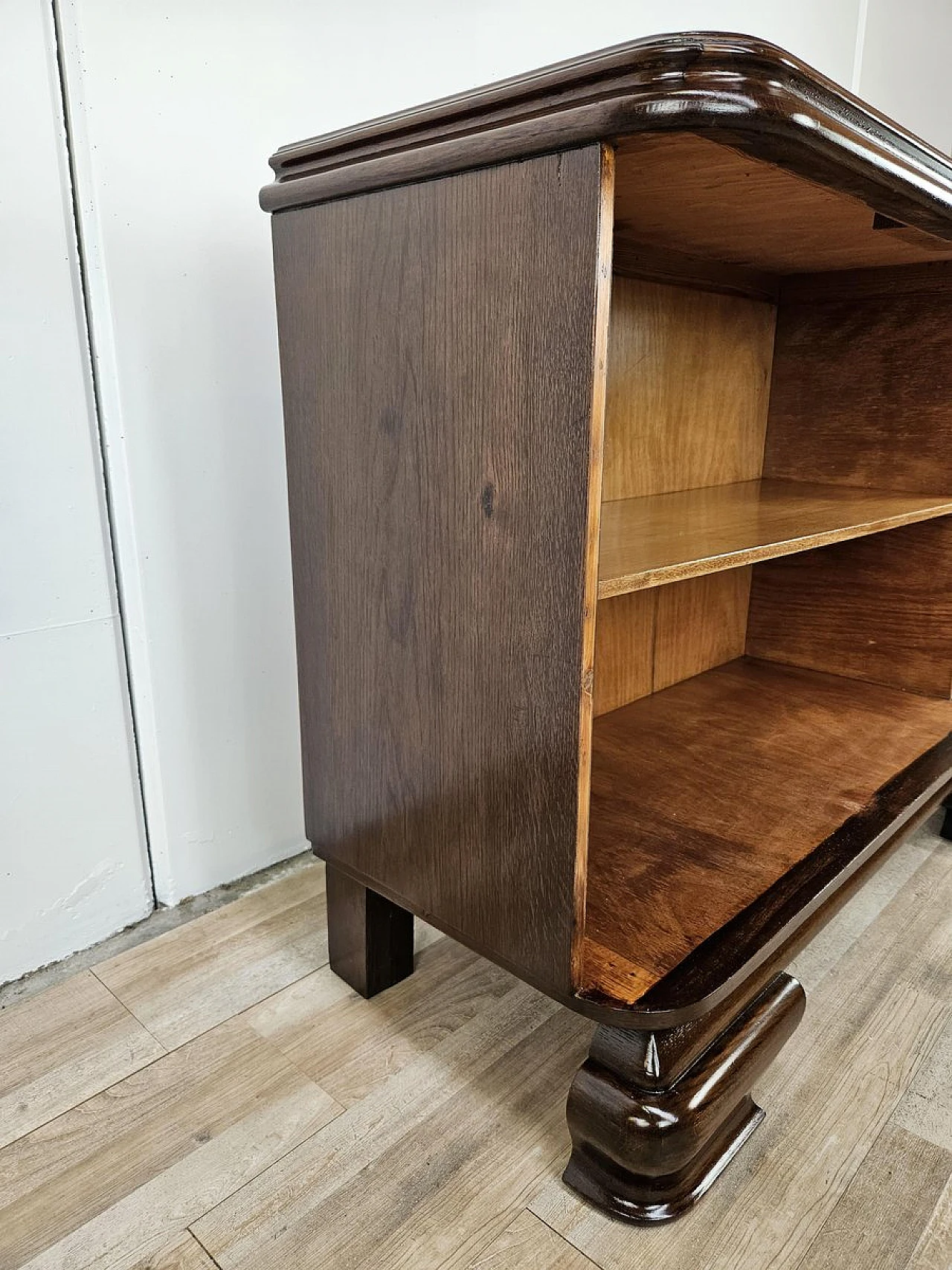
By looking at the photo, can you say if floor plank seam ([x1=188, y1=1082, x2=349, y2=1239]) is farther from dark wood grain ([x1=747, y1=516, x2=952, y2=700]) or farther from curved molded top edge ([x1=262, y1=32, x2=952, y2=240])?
dark wood grain ([x1=747, y1=516, x2=952, y2=700])

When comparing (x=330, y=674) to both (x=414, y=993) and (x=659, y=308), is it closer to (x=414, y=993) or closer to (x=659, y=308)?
(x=414, y=993)

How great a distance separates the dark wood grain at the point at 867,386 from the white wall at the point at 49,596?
1.03 metres

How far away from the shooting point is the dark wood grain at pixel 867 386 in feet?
4.13

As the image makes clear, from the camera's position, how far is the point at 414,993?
1041mm

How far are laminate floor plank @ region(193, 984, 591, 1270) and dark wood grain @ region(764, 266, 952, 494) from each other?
36.4 inches

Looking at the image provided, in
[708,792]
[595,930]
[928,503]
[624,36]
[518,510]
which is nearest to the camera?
[518,510]

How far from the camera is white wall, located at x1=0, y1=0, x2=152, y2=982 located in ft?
2.97

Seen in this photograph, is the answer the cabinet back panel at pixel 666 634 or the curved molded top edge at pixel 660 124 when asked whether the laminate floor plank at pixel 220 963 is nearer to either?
the cabinet back panel at pixel 666 634

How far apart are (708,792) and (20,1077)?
81 cm

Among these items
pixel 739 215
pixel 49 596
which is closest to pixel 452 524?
pixel 739 215

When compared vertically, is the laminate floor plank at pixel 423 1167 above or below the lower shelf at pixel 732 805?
below

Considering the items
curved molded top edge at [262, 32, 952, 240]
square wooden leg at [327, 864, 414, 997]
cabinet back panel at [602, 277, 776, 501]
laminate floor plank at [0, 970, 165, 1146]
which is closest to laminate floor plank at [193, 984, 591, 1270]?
square wooden leg at [327, 864, 414, 997]

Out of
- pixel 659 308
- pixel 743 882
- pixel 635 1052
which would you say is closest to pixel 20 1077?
pixel 635 1052

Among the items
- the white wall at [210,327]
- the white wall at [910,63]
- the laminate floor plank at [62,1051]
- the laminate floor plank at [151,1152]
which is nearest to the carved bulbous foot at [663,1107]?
the laminate floor plank at [151,1152]
